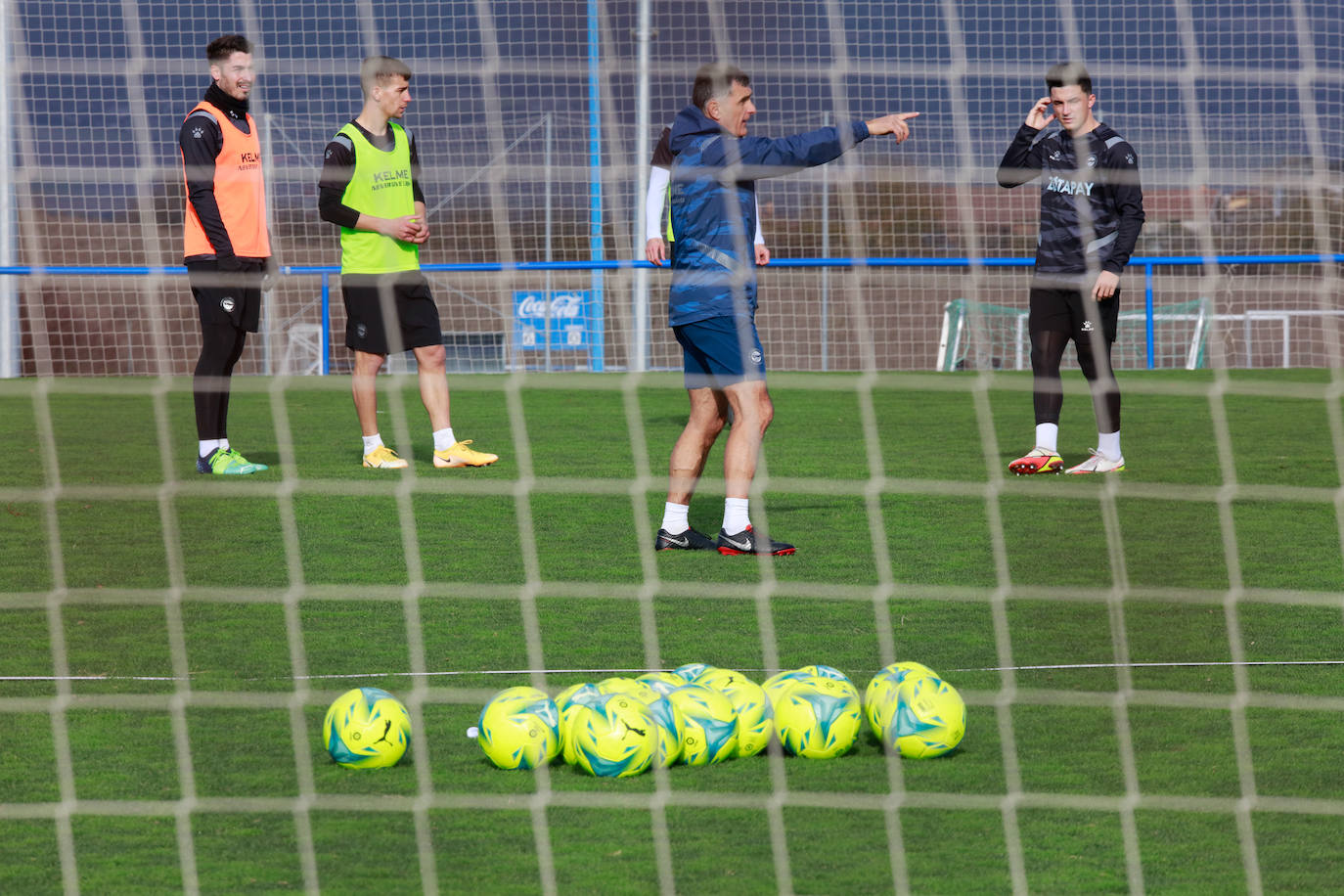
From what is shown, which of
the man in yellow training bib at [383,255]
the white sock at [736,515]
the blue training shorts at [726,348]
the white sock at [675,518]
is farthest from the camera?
the man in yellow training bib at [383,255]

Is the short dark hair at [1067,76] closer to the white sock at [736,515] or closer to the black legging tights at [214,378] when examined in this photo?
the white sock at [736,515]

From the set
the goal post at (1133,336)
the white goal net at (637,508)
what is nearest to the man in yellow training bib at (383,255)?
the white goal net at (637,508)

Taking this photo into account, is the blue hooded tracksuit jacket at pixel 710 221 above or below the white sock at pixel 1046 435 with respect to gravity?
above

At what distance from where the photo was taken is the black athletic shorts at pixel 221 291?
668cm

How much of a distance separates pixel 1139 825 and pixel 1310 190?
47.7 feet

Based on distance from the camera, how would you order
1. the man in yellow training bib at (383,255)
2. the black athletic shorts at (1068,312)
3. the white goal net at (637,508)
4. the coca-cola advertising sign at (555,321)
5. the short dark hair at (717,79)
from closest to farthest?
1. the white goal net at (637,508)
2. the short dark hair at (717,79)
3. the man in yellow training bib at (383,255)
4. the black athletic shorts at (1068,312)
5. the coca-cola advertising sign at (555,321)

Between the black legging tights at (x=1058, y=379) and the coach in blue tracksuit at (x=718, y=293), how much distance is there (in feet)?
6.86

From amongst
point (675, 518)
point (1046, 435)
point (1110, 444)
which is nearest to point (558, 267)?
point (1046, 435)

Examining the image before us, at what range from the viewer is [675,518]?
532 centimetres

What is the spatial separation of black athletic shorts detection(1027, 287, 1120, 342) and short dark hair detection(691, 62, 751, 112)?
249cm

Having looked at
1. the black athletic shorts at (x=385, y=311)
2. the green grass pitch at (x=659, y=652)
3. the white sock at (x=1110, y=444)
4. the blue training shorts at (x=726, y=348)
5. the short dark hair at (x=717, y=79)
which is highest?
the short dark hair at (x=717, y=79)

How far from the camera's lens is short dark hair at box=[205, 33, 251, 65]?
21.2 ft

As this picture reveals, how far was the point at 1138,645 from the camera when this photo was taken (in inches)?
161

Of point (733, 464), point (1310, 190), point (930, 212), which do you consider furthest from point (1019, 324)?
point (733, 464)
